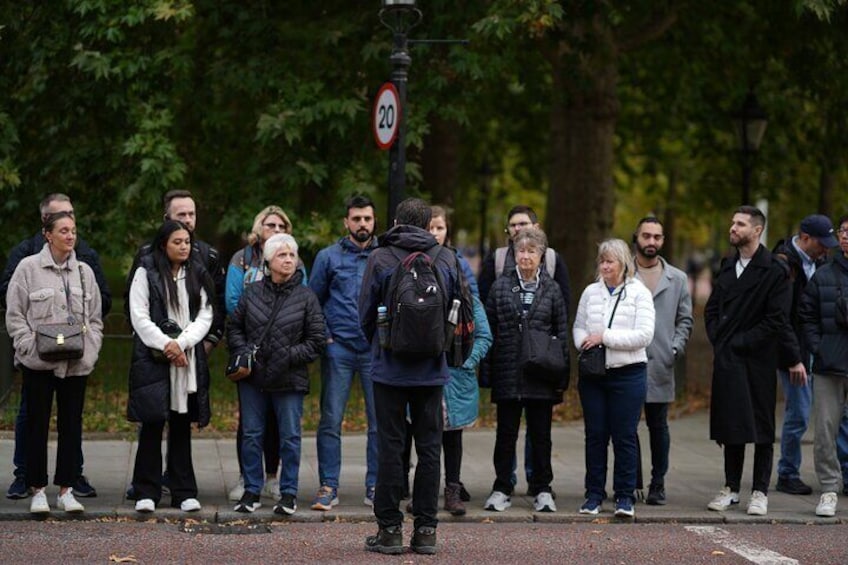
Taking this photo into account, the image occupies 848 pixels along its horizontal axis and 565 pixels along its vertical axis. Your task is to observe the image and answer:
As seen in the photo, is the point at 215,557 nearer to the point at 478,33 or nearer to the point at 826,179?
the point at 478,33

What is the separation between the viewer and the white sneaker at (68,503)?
9750mm

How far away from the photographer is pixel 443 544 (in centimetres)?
917

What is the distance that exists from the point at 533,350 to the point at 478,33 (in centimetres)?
638

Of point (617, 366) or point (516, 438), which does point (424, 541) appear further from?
point (617, 366)

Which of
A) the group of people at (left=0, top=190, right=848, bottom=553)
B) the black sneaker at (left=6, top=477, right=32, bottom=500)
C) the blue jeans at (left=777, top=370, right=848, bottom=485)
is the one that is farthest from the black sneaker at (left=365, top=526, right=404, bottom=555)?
the blue jeans at (left=777, top=370, right=848, bottom=485)

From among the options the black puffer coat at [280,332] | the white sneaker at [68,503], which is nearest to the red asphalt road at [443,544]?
the white sneaker at [68,503]

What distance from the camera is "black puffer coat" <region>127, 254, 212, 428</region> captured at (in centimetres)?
983

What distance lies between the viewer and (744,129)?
64.6 ft

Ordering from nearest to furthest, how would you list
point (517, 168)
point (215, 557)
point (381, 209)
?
point (215, 557)
point (517, 168)
point (381, 209)

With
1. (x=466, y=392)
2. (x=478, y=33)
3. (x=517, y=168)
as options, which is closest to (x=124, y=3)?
(x=478, y=33)

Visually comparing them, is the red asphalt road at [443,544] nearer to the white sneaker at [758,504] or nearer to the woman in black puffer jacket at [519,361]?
the white sneaker at [758,504]

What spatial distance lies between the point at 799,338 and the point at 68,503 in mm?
5686

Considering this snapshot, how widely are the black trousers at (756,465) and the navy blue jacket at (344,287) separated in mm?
2809

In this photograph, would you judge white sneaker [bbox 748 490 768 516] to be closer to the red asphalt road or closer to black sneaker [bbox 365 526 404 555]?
the red asphalt road
